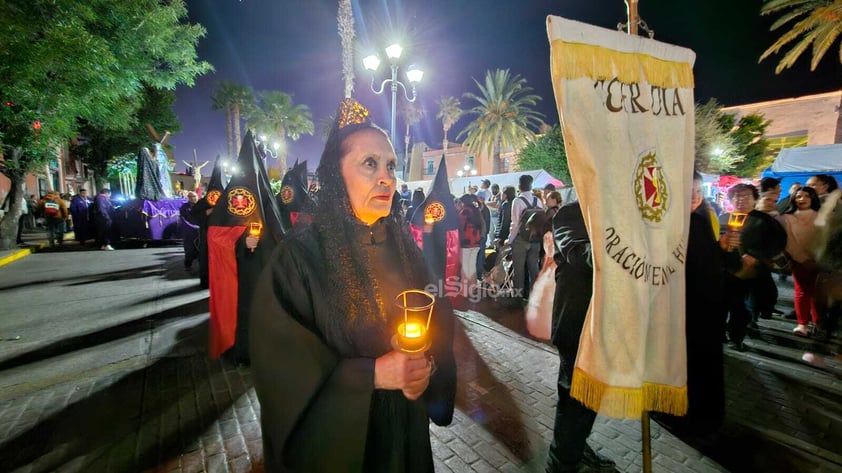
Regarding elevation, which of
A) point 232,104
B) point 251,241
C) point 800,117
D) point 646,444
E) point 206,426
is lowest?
point 206,426

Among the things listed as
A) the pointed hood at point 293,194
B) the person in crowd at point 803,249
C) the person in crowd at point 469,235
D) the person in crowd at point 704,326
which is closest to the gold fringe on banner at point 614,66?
the person in crowd at point 704,326

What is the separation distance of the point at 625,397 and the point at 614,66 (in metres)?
1.62

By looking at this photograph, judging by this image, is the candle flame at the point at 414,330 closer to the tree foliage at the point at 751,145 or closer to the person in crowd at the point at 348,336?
the person in crowd at the point at 348,336

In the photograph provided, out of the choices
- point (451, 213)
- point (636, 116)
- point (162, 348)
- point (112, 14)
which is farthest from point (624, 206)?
point (112, 14)

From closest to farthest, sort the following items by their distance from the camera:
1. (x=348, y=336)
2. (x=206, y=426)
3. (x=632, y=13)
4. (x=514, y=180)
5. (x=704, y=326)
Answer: (x=348, y=336)
(x=632, y=13)
(x=704, y=326)
(x=206, y=426)
(x=514, y=180)

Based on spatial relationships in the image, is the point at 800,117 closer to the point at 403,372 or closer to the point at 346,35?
the point at 346,35

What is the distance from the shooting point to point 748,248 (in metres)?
4.63

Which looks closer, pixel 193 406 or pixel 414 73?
pixel 193 406

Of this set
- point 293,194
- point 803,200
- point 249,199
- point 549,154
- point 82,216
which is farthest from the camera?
point 549,154

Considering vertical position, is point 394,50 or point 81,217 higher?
point 394,50

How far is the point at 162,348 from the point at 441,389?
5.02m

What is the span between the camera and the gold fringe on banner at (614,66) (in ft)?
5.10

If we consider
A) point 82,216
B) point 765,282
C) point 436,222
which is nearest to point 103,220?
point 82,216

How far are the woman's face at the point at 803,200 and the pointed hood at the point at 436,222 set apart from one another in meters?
5.34
